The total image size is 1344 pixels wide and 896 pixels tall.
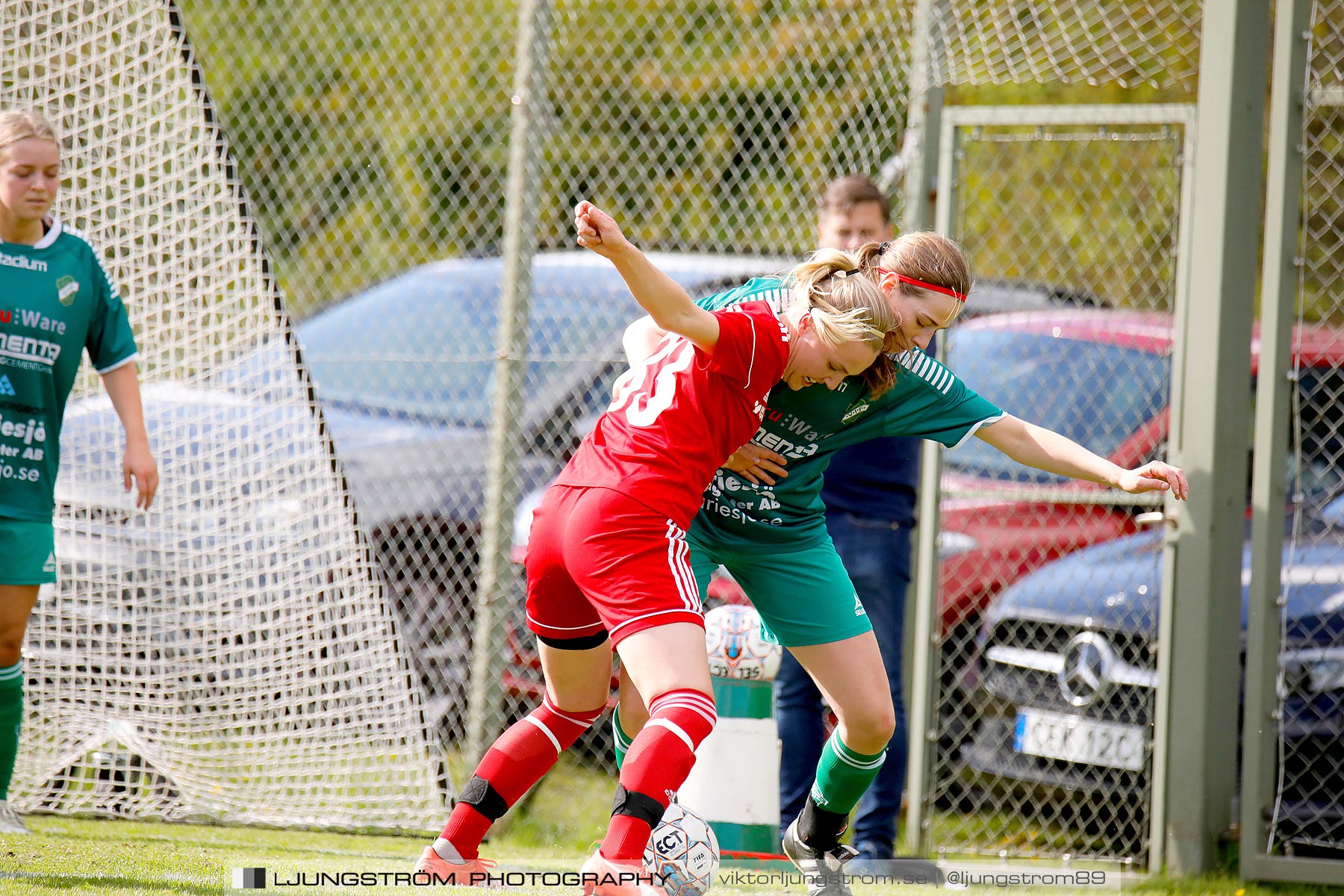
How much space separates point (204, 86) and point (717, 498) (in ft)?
9.09

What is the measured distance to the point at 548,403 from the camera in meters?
6.14

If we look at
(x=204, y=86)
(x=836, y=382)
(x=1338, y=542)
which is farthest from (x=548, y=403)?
(x=1338, y=542)

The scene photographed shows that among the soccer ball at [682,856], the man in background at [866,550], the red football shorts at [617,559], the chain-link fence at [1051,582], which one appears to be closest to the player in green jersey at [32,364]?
the red football shorts at [617,559]

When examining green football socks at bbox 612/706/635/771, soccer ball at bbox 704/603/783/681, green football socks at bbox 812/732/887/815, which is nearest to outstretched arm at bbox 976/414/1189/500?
green football socks at bbox 812/732/887/815

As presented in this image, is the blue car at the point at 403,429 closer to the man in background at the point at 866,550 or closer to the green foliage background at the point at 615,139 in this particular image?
the green foliage background at the point at 615,139

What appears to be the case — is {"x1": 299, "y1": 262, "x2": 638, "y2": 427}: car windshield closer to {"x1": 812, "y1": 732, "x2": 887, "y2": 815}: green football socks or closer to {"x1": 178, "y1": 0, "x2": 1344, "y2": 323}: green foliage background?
{"x1": 178, "y1": 0, "x2": 1344, "y2": 323}: green foliage background

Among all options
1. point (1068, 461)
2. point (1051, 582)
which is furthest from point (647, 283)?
point (1051, 582)

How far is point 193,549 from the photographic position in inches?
206

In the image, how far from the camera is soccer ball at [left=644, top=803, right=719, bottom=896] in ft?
11.2

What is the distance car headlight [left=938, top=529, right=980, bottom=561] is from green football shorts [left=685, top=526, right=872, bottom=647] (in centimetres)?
204

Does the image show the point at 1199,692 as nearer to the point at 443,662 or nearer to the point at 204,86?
the point at 443,662

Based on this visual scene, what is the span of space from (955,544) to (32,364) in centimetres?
357

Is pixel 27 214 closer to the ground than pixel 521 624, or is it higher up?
higher up

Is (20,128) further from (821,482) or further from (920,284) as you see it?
(920,284)
